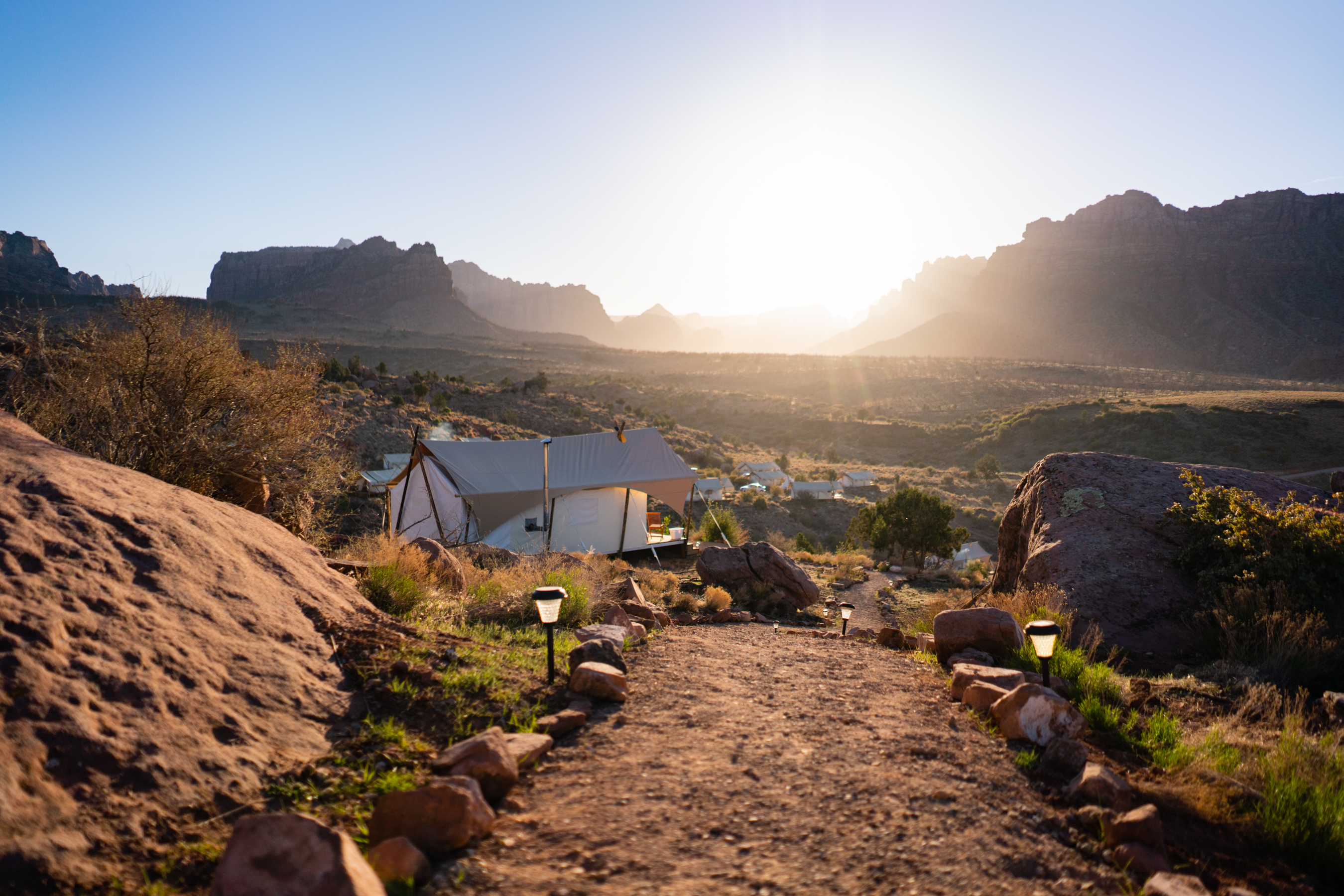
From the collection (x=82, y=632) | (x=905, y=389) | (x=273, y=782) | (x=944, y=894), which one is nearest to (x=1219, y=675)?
(x=944, y=894)

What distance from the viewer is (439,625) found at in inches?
235

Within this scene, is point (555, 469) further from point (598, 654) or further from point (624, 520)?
point (598, 654)

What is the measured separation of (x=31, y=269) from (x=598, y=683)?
10982 centimetres

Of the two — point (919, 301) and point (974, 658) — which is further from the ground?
point (919, 301)

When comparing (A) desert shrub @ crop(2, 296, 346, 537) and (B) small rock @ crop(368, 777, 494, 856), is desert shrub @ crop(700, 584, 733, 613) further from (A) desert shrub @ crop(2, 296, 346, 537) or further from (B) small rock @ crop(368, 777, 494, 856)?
(B) small rock @ crop(368, 777, 494, 856)

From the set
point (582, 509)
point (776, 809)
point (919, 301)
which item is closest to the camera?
point (776, 809)

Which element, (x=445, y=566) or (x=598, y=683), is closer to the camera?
(x=598, y=683)

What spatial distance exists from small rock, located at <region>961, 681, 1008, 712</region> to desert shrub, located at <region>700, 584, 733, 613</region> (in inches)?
217

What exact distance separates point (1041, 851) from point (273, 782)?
3.37 metres

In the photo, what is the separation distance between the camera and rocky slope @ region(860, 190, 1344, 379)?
77750mm

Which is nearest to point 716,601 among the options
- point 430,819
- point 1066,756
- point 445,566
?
point 445,566

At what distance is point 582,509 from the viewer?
15.7 m

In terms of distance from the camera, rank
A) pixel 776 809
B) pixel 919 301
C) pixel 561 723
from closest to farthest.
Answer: pixel 776 809 < pixel 561 723 < pixel 919 301

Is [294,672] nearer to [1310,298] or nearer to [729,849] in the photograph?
[729,849]
